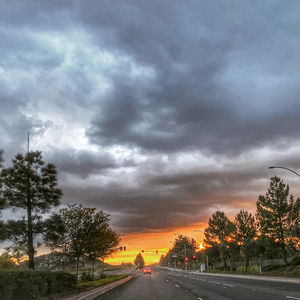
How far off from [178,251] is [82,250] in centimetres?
15194

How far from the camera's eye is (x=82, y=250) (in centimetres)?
4181

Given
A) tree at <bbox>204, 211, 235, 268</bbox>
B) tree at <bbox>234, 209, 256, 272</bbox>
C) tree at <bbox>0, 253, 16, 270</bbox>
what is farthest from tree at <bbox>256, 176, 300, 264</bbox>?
tree at <bbox>0, 253, 16, 270</bbox>

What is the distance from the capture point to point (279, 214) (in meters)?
66.8

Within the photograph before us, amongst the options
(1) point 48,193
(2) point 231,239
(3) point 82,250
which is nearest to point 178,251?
(2) point 231,239

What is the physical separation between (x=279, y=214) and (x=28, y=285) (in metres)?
59.3

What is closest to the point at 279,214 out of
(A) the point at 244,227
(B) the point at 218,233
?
(A) the point at 244,227

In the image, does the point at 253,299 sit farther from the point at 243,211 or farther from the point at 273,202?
the point at 243,211

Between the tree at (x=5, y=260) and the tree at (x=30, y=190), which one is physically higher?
the tree at (x=30, y=190)

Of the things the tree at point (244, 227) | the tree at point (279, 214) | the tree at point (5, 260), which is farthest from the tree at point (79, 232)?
the tree at point (244, 227)

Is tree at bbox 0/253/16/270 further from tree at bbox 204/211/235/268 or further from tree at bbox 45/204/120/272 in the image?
tree at bbox 204/211/235/268

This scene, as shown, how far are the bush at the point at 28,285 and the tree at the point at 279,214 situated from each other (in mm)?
53794

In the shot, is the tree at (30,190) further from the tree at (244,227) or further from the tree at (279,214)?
the tree at (244,227)

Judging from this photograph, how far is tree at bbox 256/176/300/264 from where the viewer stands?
216 ft

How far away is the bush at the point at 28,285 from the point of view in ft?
48.4
